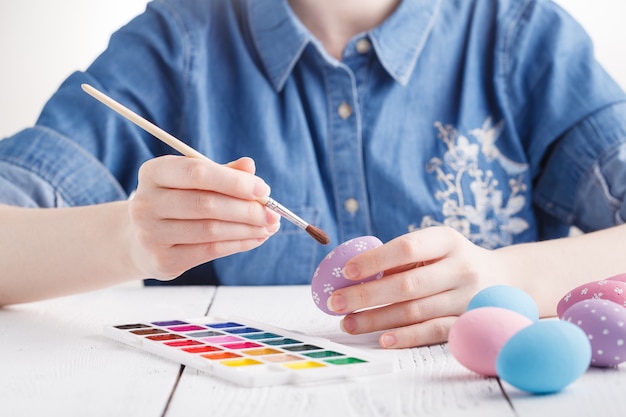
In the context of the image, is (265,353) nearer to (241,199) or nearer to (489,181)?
(241,199)

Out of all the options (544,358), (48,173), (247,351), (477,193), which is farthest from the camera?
(477,193)

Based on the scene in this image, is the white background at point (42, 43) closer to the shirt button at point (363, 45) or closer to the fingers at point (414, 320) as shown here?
the shirt button at point (363, 45)

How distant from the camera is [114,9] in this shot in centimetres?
207

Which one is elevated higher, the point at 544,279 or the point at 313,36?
the point at 313,36

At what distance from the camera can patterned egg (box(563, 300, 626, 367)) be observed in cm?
59

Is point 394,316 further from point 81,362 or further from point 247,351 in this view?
point 81,362

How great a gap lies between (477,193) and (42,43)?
128cm

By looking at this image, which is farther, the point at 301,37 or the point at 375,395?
the point at 301,37

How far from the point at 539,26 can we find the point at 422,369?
2.47ft


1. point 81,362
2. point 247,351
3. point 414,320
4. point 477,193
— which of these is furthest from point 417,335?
point 477,193

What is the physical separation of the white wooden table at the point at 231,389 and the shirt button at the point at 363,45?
20.8 inches

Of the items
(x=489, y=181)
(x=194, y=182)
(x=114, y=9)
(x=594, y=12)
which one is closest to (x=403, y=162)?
(x=489, y=181)

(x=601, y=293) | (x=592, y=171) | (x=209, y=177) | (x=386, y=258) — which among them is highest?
(x=209, y=177)

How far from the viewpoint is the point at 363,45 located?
1183mm
